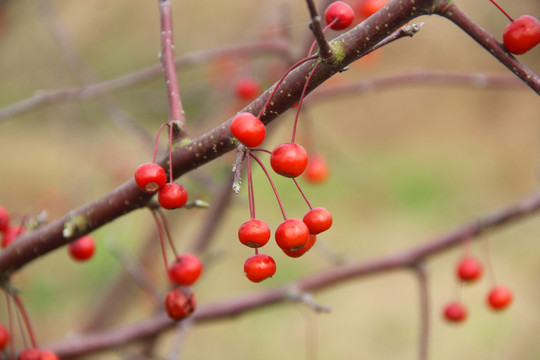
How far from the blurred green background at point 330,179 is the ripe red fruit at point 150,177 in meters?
1.89

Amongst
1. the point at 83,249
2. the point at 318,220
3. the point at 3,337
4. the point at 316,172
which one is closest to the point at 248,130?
the point at 318,220

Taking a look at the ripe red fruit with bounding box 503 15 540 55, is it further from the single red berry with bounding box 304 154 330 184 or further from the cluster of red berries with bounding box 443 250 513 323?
the single red berry with bounding box 304 154 330 184

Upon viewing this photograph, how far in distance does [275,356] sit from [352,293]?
758mm

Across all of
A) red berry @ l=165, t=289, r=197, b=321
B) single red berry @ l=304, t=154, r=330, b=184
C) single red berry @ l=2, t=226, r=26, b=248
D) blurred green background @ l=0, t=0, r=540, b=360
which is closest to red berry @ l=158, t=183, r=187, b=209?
red berry @ l=165, t=289, r=197, b=321

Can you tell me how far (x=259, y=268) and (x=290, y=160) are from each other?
189 mm

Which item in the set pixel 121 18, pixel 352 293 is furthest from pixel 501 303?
pixel 121 18

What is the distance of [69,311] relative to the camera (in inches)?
158

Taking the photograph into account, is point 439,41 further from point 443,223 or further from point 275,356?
point 275,356

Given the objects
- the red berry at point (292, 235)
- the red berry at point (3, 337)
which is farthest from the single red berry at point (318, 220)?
the red berry at point (3, 337)

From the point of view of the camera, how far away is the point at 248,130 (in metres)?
0.65

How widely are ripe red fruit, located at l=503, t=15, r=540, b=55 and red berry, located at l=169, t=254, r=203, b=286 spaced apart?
60 cm

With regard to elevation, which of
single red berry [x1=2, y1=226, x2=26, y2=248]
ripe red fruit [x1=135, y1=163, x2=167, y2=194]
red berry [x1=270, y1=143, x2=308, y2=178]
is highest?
single red berry [x1=2, y1=226, x2=26, y2=248]

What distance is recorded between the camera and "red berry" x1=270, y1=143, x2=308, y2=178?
26.6 inches

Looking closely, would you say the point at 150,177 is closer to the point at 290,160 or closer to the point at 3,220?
the point at 290,160
